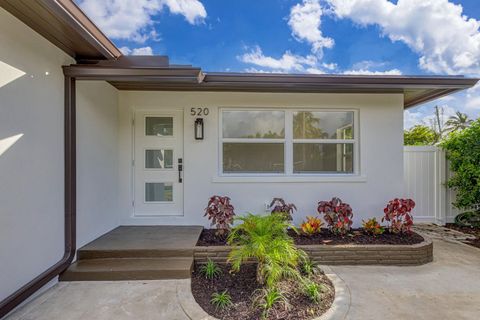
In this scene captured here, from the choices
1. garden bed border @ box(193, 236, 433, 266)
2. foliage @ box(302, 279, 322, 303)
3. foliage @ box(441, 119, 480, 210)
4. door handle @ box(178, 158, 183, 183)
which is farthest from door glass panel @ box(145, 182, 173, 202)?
foliage @ box(441, 119, 480, 210)

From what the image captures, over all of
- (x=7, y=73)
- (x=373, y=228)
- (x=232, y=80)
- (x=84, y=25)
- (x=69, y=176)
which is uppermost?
(x=84, y=25)

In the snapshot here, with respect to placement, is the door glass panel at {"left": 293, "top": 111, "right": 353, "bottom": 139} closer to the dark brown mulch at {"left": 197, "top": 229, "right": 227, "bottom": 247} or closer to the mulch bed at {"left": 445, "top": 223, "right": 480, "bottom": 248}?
the dark brown mulch at {"left": 197, "top": 229, "right": 227, "bottom": 247}

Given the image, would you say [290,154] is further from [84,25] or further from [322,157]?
[84,25]

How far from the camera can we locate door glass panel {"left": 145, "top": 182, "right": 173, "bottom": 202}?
4.89 metres

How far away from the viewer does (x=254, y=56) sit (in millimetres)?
9617

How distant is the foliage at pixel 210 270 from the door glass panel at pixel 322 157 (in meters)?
2.47

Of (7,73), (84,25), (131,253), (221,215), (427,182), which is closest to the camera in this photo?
(7,73)

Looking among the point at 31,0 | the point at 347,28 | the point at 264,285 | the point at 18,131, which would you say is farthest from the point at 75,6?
the point at 347,28

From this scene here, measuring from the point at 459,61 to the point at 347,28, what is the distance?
593 cm

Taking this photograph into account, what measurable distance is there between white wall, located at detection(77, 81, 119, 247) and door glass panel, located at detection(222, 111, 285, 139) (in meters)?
2.08

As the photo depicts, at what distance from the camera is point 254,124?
4980 millimetres

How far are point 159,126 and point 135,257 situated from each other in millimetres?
2474

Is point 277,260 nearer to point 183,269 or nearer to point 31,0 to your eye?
point 183,269

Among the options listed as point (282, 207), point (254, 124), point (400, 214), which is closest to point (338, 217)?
point (282, 207)
